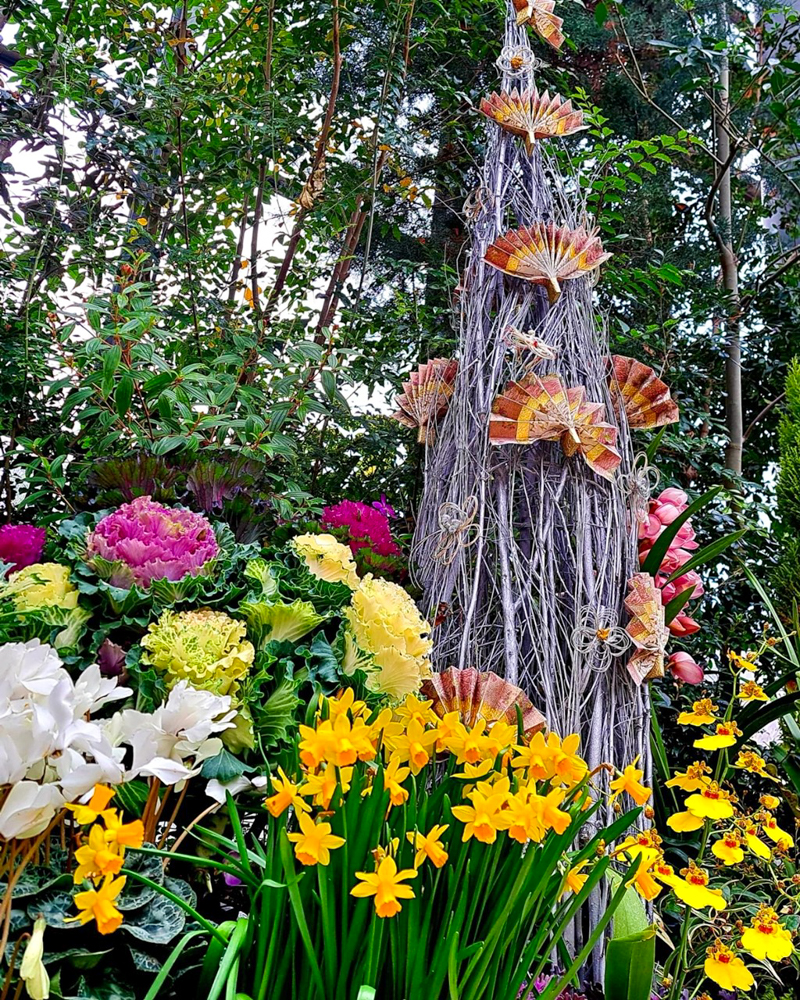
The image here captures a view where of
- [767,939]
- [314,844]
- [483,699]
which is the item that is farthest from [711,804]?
[314,844]

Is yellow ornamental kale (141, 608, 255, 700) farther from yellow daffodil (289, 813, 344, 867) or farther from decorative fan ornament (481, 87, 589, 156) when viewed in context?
decorative fan ornament (481, 87, 589, 156)

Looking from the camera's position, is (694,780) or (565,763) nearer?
(565,763)

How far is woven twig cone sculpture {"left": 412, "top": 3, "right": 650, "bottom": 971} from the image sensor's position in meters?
1.13

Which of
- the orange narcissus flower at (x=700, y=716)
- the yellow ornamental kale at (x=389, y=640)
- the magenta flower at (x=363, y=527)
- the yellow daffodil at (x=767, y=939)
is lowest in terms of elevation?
the yellow daffodil at (x=767, y=939)

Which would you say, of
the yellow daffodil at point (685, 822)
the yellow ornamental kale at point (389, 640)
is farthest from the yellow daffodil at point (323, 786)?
the yellow daffodil at point (685, 822)

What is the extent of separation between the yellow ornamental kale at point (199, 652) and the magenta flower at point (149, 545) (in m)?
0.10

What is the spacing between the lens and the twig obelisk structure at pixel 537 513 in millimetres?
1130

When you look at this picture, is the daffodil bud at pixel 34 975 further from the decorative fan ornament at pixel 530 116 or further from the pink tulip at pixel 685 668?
the decorative fan ornament at pixel 530 116

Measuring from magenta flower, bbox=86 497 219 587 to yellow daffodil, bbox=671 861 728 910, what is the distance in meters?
0.72

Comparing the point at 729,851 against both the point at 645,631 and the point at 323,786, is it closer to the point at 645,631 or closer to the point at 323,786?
the point at 645,631

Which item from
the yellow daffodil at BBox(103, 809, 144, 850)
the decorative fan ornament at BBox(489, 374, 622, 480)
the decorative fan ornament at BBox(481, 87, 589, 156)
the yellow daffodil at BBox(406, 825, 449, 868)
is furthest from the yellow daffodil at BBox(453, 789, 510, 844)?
the decorative fan ornament at BBox(481, 87, 589, 156)

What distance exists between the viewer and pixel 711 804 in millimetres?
993

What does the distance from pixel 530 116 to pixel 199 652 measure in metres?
1.11

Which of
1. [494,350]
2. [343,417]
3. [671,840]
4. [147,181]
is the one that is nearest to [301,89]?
[147,181]
